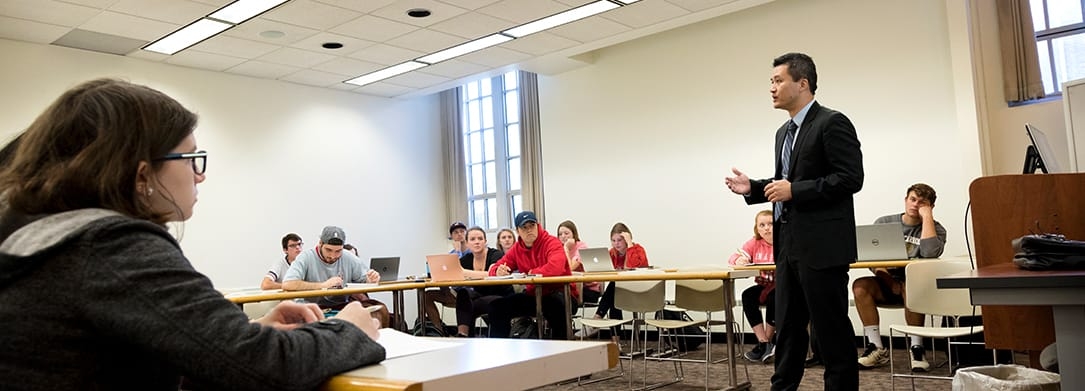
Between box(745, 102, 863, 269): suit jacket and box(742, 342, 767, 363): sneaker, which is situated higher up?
box(745, 102, 863, 269): suit jacket

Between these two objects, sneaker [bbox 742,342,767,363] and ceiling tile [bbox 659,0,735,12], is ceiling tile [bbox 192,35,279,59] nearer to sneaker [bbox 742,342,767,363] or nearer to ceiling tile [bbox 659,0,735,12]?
ceiling tile [bbox 659,0,735,12]

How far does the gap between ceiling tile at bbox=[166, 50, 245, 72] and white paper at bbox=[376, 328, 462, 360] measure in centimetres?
721

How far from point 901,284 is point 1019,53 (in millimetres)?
2414

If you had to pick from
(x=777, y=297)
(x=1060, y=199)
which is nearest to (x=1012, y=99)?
(x=1060, y=199)

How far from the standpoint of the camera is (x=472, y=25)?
700 cm

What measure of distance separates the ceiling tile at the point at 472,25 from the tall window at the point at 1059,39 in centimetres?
441

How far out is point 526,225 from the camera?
6098 mm

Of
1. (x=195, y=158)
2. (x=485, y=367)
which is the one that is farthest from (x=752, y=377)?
(x=195, y=158)

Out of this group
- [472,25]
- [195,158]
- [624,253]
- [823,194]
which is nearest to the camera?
[195,158]

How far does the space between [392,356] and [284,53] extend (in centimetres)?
722

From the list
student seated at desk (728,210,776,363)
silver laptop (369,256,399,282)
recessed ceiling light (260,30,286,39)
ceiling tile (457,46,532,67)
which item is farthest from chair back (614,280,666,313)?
recessed ceiling light (260,30,286,39)

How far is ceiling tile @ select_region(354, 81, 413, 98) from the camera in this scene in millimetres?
9289

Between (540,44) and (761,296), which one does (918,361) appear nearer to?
(761,296)

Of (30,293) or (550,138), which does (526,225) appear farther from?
(30,293)
